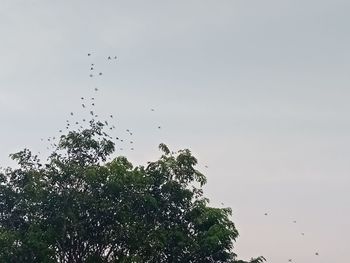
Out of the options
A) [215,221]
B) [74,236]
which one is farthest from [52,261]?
[215,221]

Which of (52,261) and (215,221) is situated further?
(215,221)

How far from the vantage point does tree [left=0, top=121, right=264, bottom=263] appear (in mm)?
24172

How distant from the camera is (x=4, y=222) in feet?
82.9

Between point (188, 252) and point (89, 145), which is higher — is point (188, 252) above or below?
below

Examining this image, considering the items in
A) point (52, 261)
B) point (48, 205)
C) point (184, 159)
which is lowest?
point (52, 261)

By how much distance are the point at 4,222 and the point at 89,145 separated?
15.2 ft

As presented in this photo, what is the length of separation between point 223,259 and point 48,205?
746cm

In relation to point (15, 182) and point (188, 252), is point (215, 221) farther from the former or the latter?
point (15, 182)

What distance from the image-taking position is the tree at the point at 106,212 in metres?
24.2

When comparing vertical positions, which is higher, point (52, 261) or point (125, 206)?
point (125, 206)

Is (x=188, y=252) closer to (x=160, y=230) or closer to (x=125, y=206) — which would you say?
(x=160, y=230)

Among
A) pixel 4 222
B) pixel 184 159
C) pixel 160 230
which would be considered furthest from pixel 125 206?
pixel 4 222

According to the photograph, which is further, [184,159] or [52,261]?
[184,159]

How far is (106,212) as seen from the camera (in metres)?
24.5
